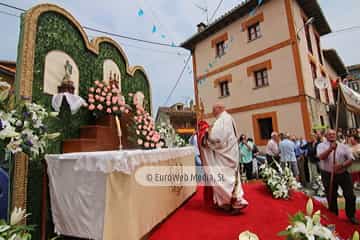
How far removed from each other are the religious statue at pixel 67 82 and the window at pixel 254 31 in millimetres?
9307

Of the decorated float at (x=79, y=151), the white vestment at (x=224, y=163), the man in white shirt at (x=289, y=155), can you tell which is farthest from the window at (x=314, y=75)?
the decorated float at (x=79, y=151)

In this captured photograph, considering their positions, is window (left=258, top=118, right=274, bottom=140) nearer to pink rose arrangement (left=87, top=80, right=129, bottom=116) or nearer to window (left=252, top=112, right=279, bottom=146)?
window (left=252, top=112, right=279, bottom=146)

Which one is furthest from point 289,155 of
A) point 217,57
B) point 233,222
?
point 217,57

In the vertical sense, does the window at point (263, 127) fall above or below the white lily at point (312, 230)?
above

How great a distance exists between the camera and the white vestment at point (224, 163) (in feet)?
9.95

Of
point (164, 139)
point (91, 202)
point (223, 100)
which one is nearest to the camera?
point (91, 202)

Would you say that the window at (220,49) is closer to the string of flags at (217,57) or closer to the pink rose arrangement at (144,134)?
the string of flags at (217,57)

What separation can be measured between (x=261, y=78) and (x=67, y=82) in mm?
9031

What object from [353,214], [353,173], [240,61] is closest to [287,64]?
[240,61]

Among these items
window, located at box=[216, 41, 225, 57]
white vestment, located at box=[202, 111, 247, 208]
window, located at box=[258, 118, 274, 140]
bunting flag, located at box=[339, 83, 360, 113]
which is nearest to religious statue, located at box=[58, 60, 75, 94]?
white vestment, located at box=[202, 111, 247, 208]

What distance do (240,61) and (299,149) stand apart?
5710 mm

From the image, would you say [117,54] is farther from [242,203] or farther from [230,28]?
[230,28]

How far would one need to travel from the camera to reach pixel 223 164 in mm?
3193

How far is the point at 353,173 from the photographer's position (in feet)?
14.5
